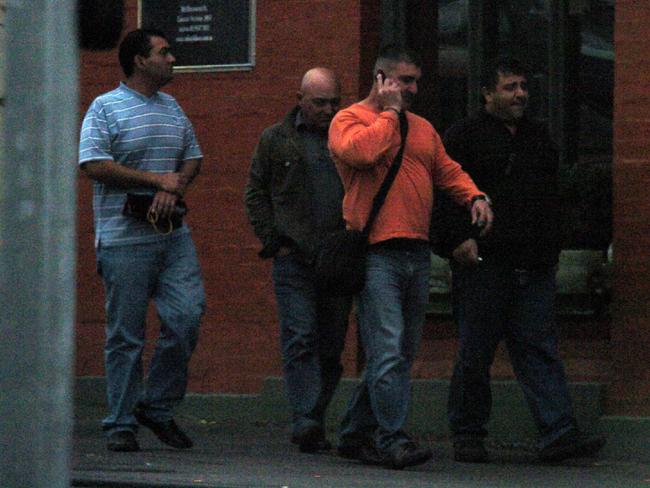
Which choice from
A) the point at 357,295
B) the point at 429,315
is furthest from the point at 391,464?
the point at 429,315

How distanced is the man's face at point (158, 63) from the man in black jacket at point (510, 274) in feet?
4.67

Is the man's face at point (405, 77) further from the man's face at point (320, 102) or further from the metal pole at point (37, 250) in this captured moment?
the metal pole at point (37, 250)

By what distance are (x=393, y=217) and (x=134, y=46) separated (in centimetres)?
173

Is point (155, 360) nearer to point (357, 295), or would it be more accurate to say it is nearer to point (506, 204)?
point (357, 295)

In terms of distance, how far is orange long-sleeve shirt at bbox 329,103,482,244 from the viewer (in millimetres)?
8320

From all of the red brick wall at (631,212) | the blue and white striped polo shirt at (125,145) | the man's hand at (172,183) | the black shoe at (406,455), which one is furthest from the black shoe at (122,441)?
the red brick wall at (631,212)

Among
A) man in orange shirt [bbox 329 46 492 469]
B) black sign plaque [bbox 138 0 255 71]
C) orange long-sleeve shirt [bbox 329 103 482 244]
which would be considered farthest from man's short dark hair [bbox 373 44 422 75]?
black sign plaque [bbox 138 0 255 71]

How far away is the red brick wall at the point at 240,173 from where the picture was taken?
10.5 metres

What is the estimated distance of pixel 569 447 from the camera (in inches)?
350

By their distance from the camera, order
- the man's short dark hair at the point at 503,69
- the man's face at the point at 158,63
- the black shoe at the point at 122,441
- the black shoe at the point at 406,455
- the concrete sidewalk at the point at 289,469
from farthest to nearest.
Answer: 1. the man's face at the point at 158,63
2. the man's short dark hair at the point at 503,69
3. the black shoe at the point at 122,441
4. the black shoe at the point at 406,455
5. the concrete sidewalk at the point at 289,469

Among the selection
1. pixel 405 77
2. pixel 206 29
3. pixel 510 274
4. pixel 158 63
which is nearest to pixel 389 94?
pixel 405 77

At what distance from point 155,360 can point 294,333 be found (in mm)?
682

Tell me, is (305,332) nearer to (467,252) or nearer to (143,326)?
(143,326)

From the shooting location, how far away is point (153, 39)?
366 inches
